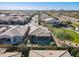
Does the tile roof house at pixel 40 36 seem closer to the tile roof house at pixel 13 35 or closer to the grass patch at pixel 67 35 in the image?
the tile roof house at pixel 13 35

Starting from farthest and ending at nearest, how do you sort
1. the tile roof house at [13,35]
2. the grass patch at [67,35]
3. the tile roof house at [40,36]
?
the tile roof house at [40,36], the tile roof house at [13,35], the grass patch at [67,35]

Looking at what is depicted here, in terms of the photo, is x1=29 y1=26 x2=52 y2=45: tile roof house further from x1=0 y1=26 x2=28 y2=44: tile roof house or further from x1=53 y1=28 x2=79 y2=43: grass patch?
x1=53 y1=28 x2=79 y2=43: grass patch

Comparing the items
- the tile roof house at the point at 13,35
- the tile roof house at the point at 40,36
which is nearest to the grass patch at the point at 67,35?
the tile roof house at the point at 40,36

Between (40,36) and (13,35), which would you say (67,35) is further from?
(13,35)

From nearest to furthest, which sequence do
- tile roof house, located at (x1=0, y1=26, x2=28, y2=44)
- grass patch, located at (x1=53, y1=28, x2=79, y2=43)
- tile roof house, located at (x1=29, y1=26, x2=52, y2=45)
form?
grass patch, located at (x1=53, y1=28, x2=79, y2=43) → tile roof house, located at (x1=0, y1=26, x2=28, y2=44) → tile roof house, located at (x1=29, y1=26, x2=52, y2=45)

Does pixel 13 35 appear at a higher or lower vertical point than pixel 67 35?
lower

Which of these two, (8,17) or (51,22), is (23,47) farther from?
(51,22)

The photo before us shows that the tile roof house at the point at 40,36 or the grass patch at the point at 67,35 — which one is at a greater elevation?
the grass patch at the point at 67,35

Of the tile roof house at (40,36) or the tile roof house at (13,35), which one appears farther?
the tile roof house at (40,36)

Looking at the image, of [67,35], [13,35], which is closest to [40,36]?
[13,35]

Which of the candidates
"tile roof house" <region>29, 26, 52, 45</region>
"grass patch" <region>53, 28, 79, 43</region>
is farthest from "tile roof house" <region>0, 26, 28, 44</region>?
"grass patch" <region>53, 28, 79, 43</region>

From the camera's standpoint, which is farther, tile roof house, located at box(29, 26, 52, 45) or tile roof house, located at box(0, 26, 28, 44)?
tile roof house, located at box(29, 26, 52, 45)
